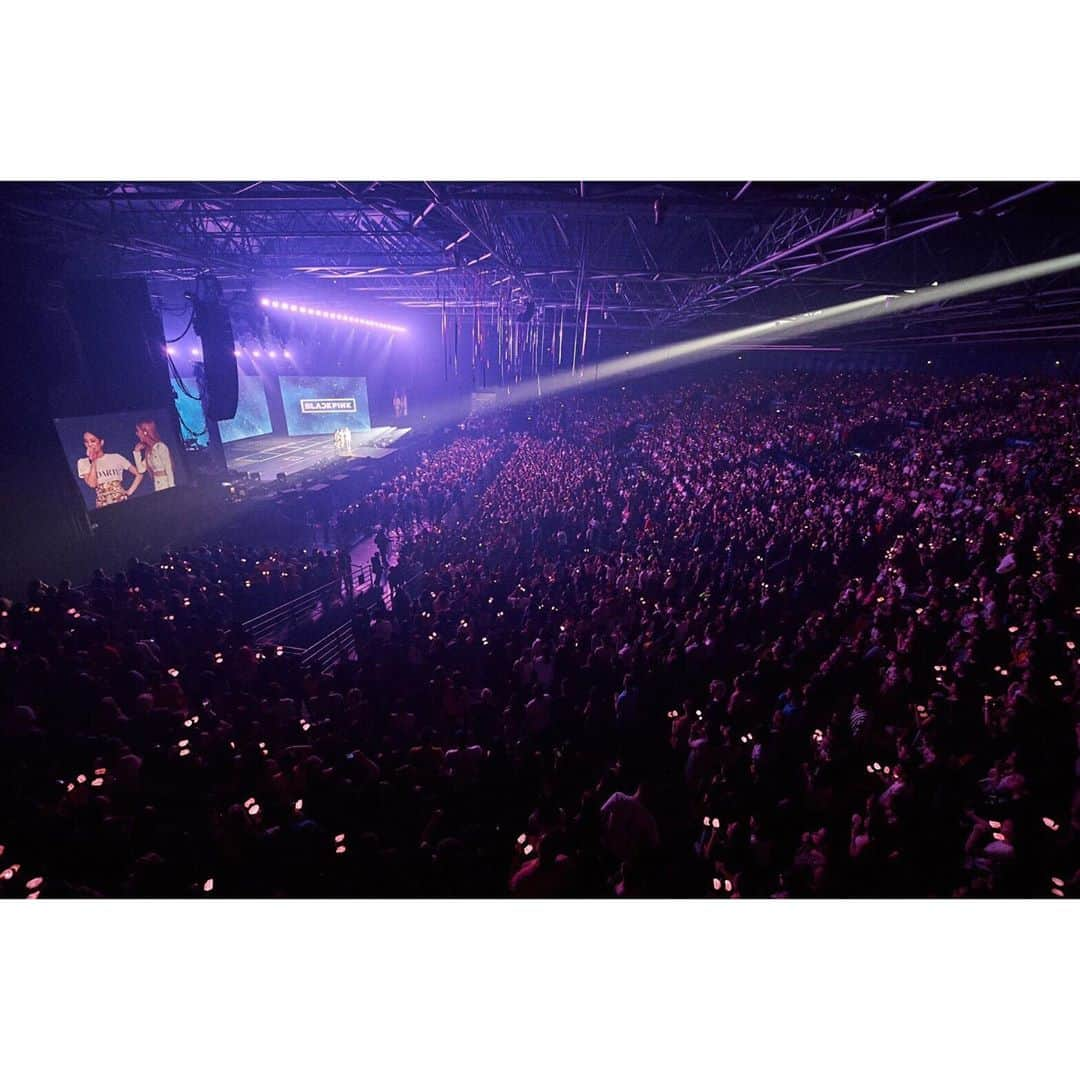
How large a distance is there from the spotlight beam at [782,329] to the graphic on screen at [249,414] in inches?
412

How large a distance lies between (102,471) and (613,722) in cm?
985

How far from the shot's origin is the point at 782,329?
599 inches

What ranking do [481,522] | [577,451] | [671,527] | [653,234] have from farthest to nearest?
[577,451], [481,522], [653,234], [671,527]

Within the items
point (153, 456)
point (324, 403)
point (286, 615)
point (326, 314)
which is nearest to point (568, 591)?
point (286, 615)

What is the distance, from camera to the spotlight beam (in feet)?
22.1

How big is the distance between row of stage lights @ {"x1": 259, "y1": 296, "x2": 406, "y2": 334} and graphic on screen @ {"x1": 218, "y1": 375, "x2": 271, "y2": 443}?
5369mm

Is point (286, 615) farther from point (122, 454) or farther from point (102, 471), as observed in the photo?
point (122, 454)

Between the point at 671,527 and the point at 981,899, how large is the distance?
226 inches

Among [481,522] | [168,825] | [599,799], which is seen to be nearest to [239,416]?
[481,522]

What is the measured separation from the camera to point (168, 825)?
3217mm

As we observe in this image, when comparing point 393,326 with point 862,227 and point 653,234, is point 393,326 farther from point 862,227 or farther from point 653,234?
point 862,227

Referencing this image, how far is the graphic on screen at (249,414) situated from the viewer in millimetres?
20734

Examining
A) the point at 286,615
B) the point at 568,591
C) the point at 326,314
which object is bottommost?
the point at 286,615

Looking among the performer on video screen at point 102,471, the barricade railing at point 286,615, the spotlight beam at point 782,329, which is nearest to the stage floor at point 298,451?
the spotlight beam at point 782,329
